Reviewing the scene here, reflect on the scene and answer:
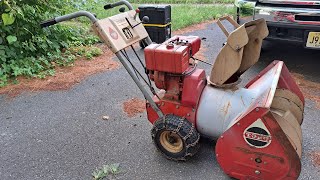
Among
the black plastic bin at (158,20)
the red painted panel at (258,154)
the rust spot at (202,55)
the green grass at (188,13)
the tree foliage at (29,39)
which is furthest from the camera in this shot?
the green grass at (188,13)

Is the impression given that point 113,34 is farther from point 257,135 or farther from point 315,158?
point 315,158

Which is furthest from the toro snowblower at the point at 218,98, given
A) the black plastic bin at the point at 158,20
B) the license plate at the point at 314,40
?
the black plastic bin at the point at 158,20

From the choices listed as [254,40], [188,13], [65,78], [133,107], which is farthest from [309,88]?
[188,13]

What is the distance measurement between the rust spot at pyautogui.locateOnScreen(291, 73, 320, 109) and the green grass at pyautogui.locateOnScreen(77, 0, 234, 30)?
336cm

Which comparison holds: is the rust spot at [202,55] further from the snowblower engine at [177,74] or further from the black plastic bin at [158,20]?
the snowblower engine at [177,74]

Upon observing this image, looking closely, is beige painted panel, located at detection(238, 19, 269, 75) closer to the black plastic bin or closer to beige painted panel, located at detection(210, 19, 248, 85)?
beige painted panel, located at detection(210, 19, 248, 85)

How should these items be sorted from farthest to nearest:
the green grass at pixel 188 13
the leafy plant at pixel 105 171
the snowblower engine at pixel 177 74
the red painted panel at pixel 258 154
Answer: the green grass at pixel 188 13
the leafy plant at pixel 105 171
the snowblower engine at pixel 177 74
the red painted panel at pixel 258 154

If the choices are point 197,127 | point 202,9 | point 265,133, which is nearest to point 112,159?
point 197,127

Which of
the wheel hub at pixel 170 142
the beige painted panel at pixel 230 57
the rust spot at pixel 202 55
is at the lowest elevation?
the rust spot at pixel 202 55

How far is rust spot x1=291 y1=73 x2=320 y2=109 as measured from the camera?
356cm

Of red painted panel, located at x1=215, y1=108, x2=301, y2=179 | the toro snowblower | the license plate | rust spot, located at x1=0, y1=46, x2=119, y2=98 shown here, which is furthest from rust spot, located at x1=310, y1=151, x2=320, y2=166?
rust spot, located at x1=0, y1=46, x2=119, y2=98

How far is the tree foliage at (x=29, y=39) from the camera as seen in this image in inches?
169

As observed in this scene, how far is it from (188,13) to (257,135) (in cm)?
634

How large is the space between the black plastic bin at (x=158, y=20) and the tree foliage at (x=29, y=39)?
1337mm
